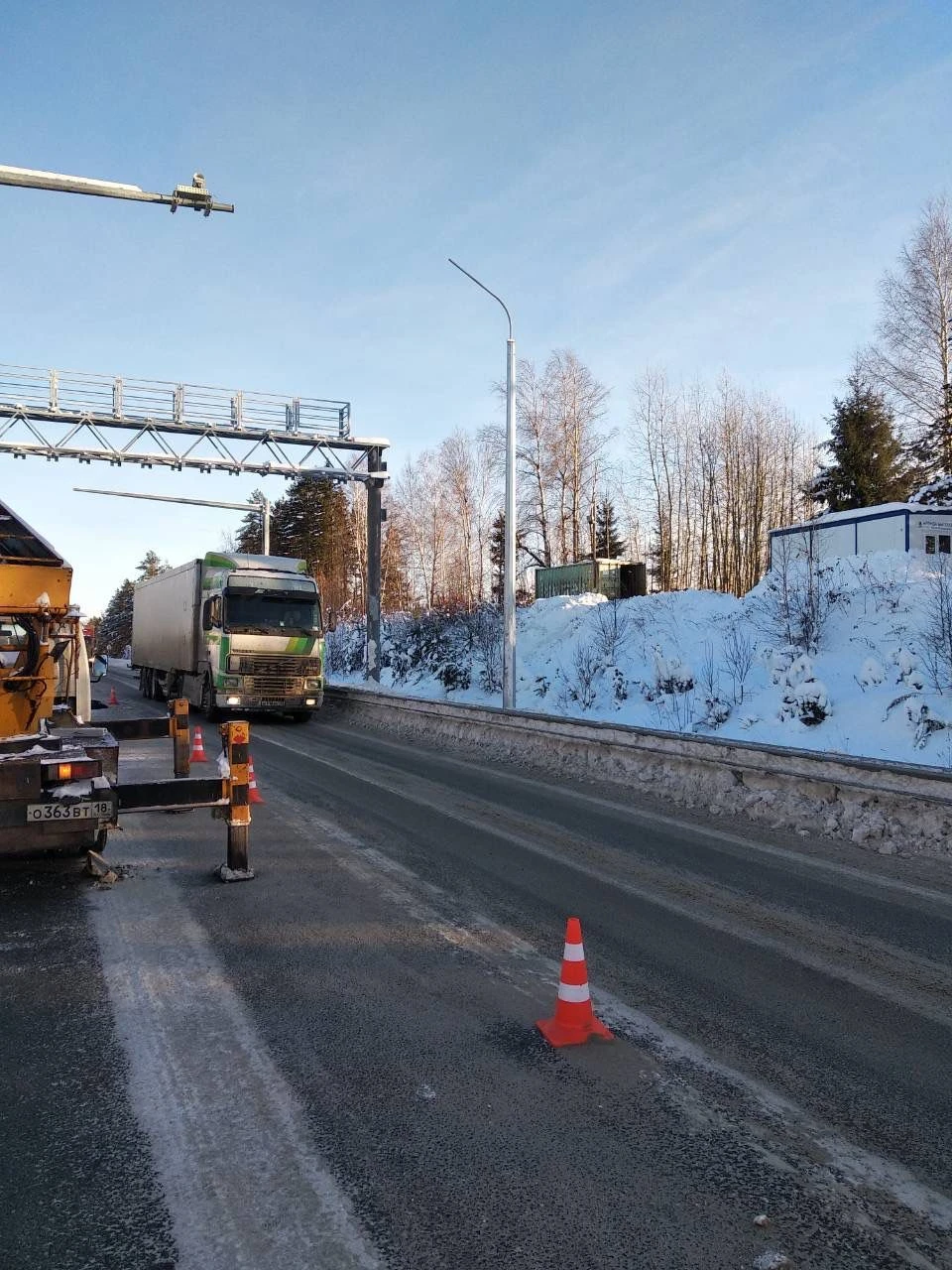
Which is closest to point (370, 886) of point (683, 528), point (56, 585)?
point (56, 585)

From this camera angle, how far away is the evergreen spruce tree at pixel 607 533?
152ft

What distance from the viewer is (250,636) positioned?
18719mm

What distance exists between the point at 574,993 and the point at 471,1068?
23.3 inches

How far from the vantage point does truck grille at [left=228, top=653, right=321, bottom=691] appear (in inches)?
736

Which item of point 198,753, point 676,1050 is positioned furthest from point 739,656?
point 676,1050

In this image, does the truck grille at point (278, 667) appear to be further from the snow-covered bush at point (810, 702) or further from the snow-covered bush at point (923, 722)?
the snow-covered bush at point (923, 722)

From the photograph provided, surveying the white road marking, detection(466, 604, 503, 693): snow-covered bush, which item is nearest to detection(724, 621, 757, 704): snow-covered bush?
detection(466, 604, 503, 693): snow-covered bush

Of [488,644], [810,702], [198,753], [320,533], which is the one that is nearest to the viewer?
[198,753]

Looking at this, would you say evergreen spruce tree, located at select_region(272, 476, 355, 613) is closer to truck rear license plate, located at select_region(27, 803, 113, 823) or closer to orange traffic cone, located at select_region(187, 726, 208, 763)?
orange traffic cone, located at select_region(187, 726, 208, 763)

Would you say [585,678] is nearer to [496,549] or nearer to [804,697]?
[804,697]

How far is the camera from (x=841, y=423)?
3678 cm

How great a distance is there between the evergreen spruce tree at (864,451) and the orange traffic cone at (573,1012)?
35.6 m

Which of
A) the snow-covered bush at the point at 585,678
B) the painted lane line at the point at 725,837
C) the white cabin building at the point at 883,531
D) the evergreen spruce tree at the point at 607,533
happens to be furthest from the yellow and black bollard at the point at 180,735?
the evergreen spruce tree at the point at 607,533

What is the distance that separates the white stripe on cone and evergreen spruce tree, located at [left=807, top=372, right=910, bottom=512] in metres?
35.6
